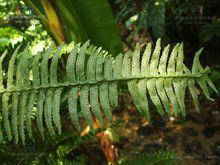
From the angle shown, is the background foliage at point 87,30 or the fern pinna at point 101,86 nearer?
the fern pinna at point 101,86

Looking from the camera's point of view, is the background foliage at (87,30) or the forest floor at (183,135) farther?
the forest floor at (183,135)

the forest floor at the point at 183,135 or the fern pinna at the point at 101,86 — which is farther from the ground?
the fern pinna at the point at 101,86

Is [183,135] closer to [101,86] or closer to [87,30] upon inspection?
[87,30]

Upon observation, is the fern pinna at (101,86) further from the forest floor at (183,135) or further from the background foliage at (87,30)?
the forest floor at (183,135)

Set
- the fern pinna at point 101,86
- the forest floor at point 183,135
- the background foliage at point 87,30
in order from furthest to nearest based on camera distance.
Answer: the forest floor at point 183,135 → the background foliage at point 87,30 → the fern pinna at point 101,86

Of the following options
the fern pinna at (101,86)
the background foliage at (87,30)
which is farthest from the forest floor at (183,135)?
the fern pinna at (101,86)

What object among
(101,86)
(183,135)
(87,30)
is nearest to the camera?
(101,86)

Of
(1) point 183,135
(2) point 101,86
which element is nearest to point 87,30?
(2) point 101,86

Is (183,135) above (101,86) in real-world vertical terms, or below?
below

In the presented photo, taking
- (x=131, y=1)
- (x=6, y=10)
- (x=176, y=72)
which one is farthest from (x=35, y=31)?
(x=176, y=72)

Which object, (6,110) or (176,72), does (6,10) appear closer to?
(6,110)

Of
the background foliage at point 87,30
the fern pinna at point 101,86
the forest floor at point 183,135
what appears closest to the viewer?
the fern pinna at point 101,86

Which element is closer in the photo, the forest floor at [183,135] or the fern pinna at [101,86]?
the fern pinna at [101,86]
